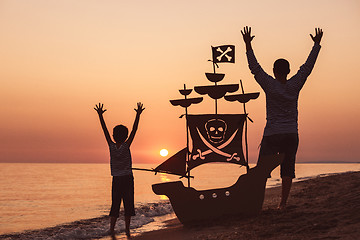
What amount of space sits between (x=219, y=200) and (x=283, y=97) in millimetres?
2572

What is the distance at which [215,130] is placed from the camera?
895 cm

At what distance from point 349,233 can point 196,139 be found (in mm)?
3892

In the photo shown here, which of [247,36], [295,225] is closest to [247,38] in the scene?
[247,36]

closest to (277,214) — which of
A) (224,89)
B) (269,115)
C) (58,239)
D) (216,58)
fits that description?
(269,115)

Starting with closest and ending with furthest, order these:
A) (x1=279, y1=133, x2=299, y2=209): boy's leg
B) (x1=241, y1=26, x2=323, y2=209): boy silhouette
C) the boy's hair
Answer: (x1=241, y1=26, x2=323, y2=209): boy silhouette, (x1=279, y1=133, x2=299, y2=209): boy's leg, the boy's hair

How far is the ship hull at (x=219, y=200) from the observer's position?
8.62 meters

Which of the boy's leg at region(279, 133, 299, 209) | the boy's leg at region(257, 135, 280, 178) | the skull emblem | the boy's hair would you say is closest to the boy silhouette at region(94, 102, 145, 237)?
the boy's hair

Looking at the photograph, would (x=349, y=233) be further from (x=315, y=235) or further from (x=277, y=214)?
(x=277, y=214)

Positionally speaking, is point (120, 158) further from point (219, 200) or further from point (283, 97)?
point (283, 97)

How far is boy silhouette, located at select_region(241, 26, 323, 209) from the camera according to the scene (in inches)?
297

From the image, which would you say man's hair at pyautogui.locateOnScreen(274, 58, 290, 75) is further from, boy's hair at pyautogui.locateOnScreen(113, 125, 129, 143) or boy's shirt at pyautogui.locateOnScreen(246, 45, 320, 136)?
boy's hair at pyautogui.locateOnScreen(113, 125, 129, 143)

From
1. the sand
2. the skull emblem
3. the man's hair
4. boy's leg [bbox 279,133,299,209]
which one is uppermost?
the man's hair

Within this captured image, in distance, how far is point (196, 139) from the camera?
8945 millimetres

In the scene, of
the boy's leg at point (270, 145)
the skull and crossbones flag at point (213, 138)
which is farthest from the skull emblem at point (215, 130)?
the boy's leg at point (270, 145)
